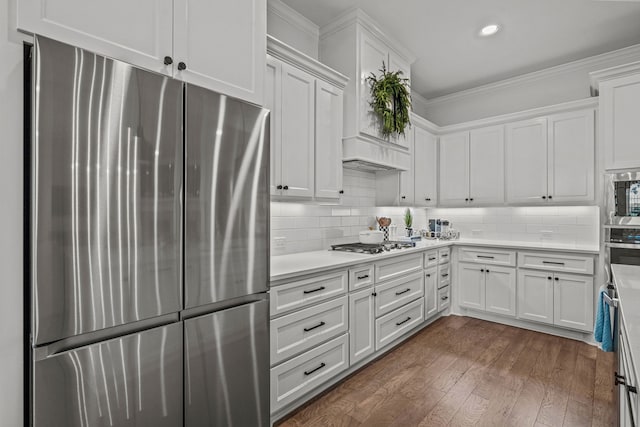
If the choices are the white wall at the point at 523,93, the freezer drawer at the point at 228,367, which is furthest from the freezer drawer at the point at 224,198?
the white wall at the point at 523,93

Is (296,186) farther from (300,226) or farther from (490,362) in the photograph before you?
(490,362)

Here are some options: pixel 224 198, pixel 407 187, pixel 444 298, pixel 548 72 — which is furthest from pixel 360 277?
pixel 548 72

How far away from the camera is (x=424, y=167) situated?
411 cm

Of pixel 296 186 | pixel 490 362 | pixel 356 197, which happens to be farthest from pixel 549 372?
pixel 296 186

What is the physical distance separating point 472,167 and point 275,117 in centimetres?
294

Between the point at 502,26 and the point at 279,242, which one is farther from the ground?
the point at 502,26

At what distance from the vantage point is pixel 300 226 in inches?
115

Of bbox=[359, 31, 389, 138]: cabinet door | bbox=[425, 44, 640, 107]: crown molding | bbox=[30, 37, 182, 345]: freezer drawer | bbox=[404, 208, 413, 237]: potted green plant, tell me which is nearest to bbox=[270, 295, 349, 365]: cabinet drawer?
bbox=[30, 37, 182, 345]: freezer drawer

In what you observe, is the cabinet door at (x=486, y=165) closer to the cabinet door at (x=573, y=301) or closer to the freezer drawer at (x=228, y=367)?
the cabinet door at (x=573, y=301)

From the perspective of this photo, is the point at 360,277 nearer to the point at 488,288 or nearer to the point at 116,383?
the point at 116,383

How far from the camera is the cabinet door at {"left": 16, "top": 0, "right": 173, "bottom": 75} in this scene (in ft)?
3.43

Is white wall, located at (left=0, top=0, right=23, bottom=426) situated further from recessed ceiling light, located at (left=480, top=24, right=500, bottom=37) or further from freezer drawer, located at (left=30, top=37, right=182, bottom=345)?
recessed ceiling light, located at (left=480, top=24, right=500, bottom=37)

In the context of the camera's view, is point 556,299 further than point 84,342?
Yes

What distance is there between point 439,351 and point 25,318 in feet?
9.69
